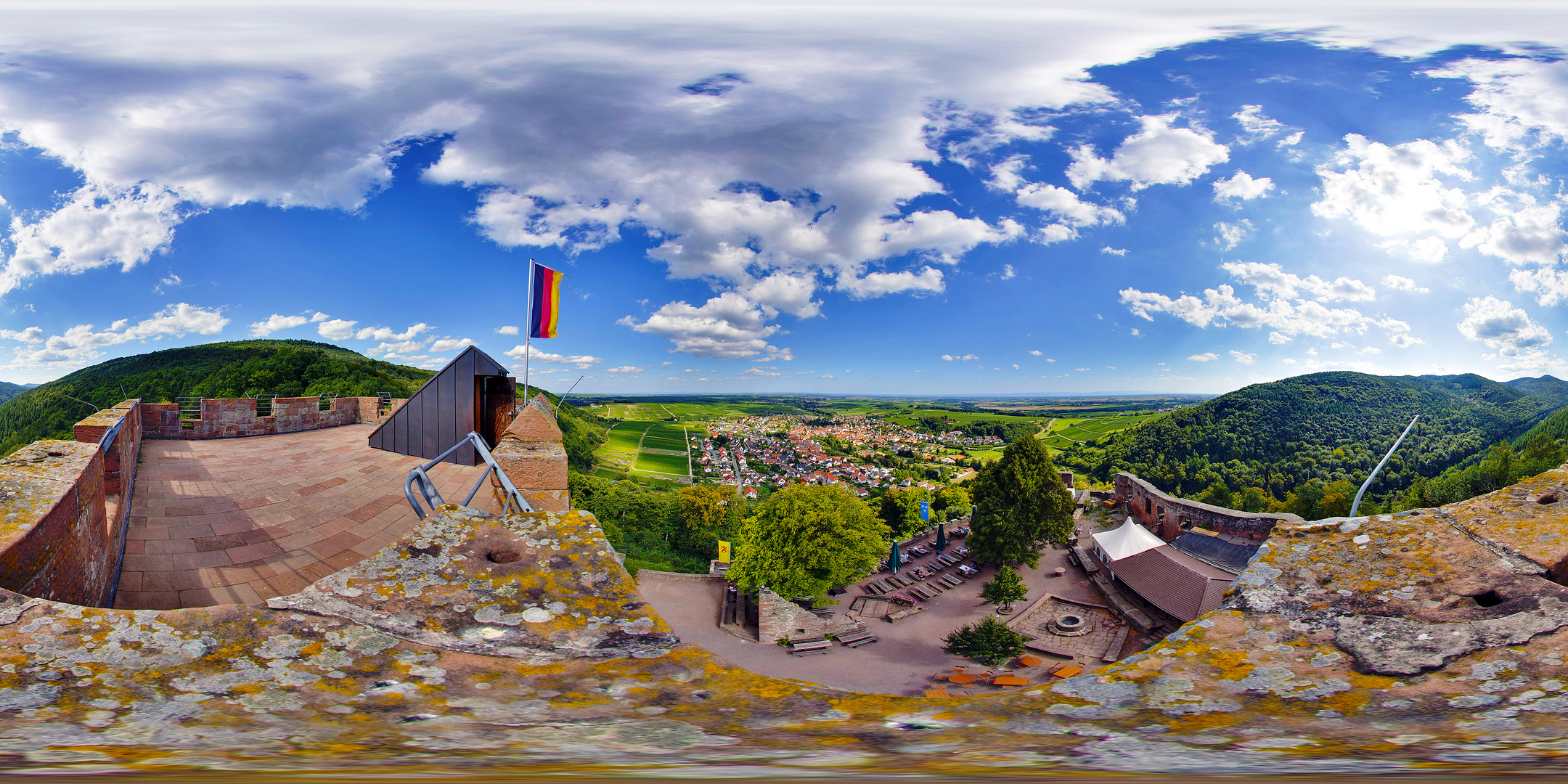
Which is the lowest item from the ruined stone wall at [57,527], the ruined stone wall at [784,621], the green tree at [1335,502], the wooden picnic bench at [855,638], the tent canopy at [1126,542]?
the ruined stone wall at [784,621]

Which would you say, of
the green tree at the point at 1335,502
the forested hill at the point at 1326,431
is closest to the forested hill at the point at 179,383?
the green tree at the point at 1335,502

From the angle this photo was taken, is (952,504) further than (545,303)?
Yes

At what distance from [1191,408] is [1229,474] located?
13.3 metres

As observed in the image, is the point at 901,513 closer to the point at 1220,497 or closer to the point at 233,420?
the point at 1220,497

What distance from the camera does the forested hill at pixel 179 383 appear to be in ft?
61.2

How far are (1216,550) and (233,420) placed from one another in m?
23.1

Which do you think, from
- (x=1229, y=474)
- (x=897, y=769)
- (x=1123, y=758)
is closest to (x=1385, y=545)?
(x=1123, y=758)

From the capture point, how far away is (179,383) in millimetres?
22828

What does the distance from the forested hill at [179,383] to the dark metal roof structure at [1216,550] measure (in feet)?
86.9

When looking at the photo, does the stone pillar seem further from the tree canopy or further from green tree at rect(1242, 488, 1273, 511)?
green tree at rect(1242, 488, 1273, 511)

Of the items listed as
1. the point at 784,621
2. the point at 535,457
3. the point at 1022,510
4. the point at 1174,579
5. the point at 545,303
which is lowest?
the point at 784,621

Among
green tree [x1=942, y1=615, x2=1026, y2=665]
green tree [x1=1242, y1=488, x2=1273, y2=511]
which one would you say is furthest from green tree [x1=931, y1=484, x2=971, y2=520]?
green tree [x1=942, y1=615, x2=1026, y2=665]

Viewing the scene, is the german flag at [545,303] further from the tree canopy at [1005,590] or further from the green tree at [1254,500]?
the green tree at [1254,500]

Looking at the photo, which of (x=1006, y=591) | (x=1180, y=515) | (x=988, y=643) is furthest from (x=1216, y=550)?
(x=988, y=643)
